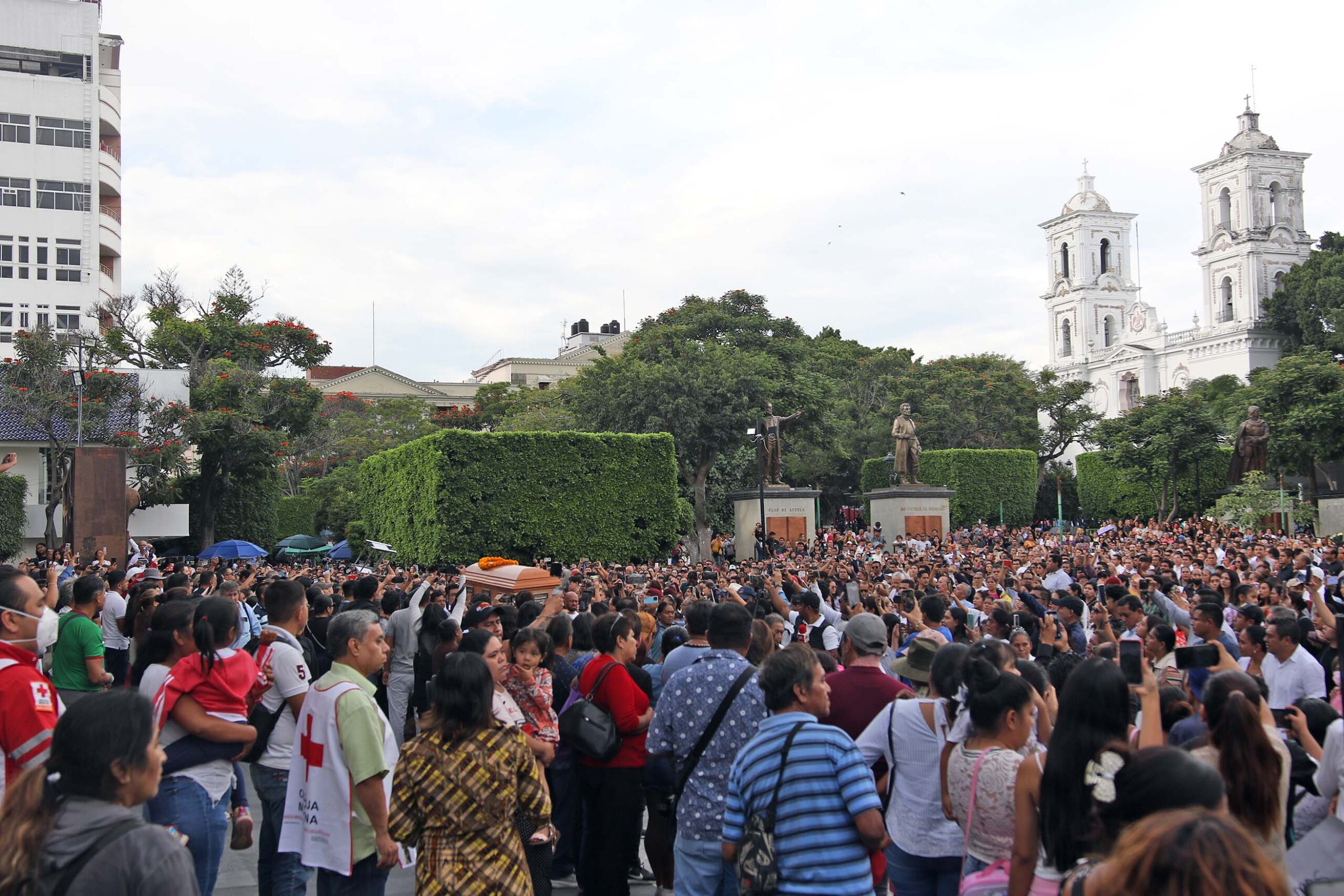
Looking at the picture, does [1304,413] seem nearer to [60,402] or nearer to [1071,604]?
[1071,604]

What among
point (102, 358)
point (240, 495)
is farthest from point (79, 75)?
point (240, 495)

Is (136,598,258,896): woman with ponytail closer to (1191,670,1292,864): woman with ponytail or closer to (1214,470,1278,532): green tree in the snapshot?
(1191,670,1292,864): woman with ponytail

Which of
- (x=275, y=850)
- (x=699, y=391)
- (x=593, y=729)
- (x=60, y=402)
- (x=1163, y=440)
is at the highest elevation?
(x=699, y=391)

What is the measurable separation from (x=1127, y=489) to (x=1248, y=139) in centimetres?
4244

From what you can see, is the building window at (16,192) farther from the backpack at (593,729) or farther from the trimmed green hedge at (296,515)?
the backpack at (593,729)

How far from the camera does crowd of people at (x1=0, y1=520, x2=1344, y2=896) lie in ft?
9.55

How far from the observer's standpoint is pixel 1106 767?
138 inches

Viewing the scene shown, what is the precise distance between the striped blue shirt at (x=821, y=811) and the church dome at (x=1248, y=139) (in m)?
84.2

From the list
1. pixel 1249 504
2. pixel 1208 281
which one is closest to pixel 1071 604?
pixel 1249 504

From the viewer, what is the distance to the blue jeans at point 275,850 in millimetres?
5477

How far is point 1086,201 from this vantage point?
91125 millimetres

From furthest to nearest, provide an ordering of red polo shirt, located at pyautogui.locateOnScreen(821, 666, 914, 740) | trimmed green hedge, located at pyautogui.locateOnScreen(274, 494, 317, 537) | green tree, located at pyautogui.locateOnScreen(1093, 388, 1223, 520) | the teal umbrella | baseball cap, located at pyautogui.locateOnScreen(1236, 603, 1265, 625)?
trimmed green hedge, located at pyautogui.locateOnScreen(274, 494, 317, 537) → green tree, located at pyautogui.locateOnScreen(1093, 388, 1223, 520) → the teal umbrella → baseball cap, located at pyautogui.locateOnScreen(1236, 603, 1265, 625) → red polo shirt, located at pyautogui.locateOnScreen(821, 666, 914, 740)

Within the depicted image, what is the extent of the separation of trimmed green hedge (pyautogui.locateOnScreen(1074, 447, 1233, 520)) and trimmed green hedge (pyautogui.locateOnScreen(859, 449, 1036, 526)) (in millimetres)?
3395

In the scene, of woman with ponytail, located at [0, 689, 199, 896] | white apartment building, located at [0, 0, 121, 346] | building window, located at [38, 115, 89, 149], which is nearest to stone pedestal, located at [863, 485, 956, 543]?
woman with ponytail, located at [0, 689, 199, 896]
